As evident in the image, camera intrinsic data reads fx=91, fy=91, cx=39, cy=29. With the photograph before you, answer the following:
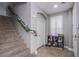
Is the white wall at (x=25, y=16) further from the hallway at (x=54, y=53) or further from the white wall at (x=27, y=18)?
the hallway at (x=54, y=53)

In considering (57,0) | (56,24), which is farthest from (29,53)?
(56,24)

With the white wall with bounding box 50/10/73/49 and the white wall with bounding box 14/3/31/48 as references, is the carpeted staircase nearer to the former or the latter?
the white wall with bounding box 14/3/31/48

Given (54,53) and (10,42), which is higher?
(10,42)

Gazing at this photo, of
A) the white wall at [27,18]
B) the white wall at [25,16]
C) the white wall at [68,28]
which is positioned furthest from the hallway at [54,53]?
the white wall at [25,16]

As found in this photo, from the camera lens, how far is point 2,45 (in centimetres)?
322

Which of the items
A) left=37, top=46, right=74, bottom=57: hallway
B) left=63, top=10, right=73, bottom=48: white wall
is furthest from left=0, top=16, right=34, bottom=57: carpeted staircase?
left=63, top=10, right=73, bottom=48: white wall

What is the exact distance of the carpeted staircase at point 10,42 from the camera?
3155mm

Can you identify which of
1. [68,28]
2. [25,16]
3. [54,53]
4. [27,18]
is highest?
[25,16]

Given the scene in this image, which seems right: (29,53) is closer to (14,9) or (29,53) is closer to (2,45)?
(2,45)

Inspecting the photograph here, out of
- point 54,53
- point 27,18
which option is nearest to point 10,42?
point 27,18

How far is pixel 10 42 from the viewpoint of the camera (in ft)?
11.8

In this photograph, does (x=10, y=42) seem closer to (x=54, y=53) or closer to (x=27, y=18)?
(x=27, y=18)

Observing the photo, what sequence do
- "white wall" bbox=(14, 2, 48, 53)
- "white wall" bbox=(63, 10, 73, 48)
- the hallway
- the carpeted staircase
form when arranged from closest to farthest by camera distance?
the carpeted staircase
"white wall" bbox=(14, 2, 48, 53)
the hallway
"white wall" bbox=(63, 10, 73, 48)

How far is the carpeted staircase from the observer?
124 inches
